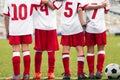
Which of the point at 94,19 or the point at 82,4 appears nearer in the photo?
the point at 82,4

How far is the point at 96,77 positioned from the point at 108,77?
0.33m

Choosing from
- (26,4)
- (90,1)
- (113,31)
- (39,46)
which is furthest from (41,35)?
(113,31)

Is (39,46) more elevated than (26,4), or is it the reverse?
(26,4)

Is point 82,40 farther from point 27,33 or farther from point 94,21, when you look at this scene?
point 27,33

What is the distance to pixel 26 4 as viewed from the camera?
23.6 ft

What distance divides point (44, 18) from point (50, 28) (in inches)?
8.5

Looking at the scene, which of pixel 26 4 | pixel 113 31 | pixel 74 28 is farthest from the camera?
pixel 113 31

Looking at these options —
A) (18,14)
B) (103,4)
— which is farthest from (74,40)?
(18,14)

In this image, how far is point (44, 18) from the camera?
292 inches

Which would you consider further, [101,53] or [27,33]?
[101,53]

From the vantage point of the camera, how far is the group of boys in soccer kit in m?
7.18

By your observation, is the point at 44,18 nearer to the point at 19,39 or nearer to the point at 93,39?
the point at 19,39

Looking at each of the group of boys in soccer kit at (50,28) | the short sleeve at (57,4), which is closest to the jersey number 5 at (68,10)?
the group of boys in soccer kit at (50,28)

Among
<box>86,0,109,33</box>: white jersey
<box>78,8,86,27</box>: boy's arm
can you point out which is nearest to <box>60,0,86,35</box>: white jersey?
<box>78,8,86,27</box>: boy's arm
